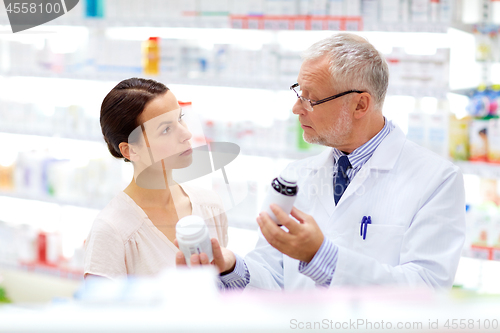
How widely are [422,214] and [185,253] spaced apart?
0.64 meters

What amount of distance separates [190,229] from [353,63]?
0.76 m

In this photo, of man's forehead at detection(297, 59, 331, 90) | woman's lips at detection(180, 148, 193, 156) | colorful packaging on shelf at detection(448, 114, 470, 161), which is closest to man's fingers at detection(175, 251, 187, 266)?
woman's lips at detection(180, 148, 193, 156)

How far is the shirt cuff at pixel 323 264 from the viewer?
1.02 metres

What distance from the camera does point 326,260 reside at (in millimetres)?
1043

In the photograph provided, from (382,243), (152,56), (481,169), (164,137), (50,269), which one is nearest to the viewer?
(164,137)

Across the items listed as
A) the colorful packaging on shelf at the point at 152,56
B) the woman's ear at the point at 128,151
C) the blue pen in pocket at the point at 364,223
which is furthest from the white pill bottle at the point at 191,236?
the colorful packaging on shelf at the point at 152,56

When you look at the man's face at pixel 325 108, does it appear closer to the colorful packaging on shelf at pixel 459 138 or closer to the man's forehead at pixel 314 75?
the man's forehead at pixel 314 75

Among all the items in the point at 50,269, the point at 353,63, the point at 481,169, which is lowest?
the point at 50,269

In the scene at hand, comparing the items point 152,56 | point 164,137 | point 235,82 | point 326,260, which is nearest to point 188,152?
point 164,137

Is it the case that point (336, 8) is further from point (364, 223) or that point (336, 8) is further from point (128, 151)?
point (128, 151)

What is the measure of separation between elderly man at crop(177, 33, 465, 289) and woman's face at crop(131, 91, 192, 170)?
27 cm

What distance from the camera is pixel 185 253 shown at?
0.97 meters

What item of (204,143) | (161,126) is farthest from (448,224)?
(161,126)

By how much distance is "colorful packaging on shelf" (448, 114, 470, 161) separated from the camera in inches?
89.6
